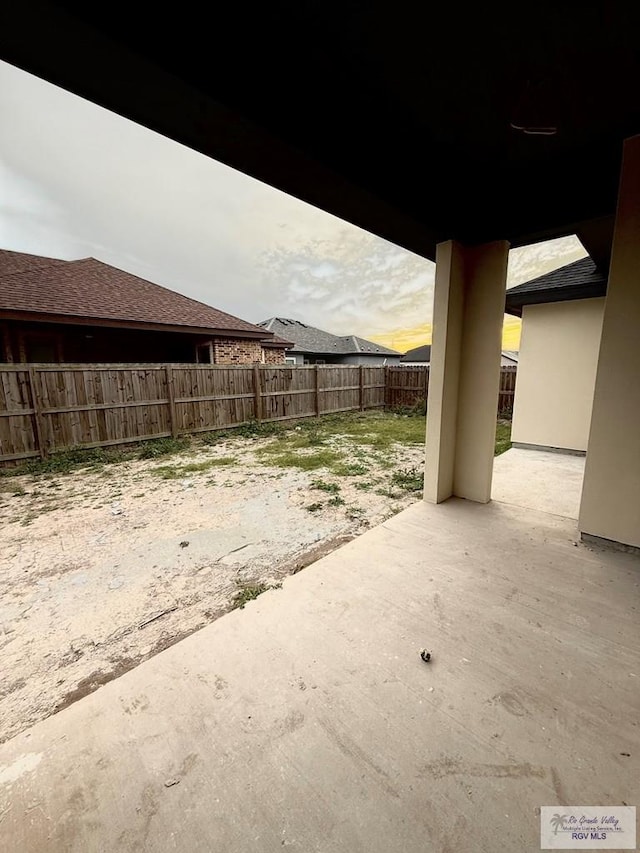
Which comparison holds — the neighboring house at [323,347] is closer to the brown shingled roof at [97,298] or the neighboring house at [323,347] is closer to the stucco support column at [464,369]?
the brown shingled roof at [97,298]

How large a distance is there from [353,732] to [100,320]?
8153 millimetres

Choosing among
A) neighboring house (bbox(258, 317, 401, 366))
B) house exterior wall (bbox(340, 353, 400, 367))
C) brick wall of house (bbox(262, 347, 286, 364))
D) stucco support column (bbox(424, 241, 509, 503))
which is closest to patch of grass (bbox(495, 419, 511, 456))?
stucco support column (bbox(424, 241, 509, 503))

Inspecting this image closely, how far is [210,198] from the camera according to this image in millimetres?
9938

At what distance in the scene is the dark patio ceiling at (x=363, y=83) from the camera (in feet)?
3.95

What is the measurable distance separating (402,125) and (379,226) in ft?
2.55

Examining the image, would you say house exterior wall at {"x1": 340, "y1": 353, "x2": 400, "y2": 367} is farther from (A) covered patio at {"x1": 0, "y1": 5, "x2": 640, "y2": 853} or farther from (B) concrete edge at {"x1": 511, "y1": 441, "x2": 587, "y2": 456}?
(A) covered patio at {"x1": 0, "y1": 5, "x2": 640, "y2": 853}

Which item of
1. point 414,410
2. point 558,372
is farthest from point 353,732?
point 414,410

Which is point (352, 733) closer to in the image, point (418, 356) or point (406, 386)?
point (406, 386)

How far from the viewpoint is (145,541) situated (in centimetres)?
278

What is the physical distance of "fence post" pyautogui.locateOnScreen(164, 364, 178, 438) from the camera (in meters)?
6.33

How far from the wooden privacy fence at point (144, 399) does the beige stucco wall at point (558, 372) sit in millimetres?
3505

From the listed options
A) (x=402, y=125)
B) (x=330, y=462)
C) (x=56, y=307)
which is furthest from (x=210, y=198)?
(x=402, y=125)

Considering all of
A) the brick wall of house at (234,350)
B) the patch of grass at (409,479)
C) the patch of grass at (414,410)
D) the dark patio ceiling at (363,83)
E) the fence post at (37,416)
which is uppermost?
the dark patio ceiling at (363,83)

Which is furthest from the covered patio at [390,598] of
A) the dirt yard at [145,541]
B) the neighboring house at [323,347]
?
the neighboring house at [323,347]
